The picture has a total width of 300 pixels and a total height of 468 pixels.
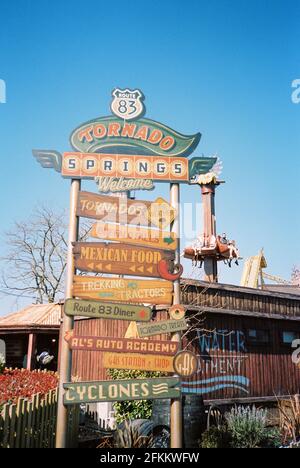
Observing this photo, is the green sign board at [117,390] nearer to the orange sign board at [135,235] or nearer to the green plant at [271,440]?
the orange sign board at [135,235]

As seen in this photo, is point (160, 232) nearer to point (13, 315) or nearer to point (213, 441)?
point (213, 441)

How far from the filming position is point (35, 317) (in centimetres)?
2145

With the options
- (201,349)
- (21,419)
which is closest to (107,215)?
(21,419)

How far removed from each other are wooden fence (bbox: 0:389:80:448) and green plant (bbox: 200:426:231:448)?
2602 mm

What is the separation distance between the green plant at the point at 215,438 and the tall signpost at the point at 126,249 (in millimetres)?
1142

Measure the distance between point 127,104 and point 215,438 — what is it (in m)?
6.84

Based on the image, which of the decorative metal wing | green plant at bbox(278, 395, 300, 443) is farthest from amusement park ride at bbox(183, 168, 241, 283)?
the decorative metal wing

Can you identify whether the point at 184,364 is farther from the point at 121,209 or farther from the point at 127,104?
the point at 127,104

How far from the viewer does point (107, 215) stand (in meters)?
7.87

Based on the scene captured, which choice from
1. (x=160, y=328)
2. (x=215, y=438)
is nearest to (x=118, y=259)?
(x=160, y=328)

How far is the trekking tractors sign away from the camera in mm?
8031

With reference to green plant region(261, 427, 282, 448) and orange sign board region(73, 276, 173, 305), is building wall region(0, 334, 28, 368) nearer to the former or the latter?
green plant region(261, 427, 282, 448)
